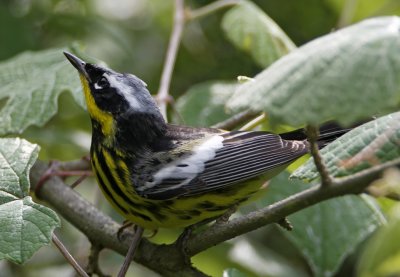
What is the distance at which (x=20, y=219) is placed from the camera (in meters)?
2.00

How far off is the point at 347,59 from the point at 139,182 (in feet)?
4.69

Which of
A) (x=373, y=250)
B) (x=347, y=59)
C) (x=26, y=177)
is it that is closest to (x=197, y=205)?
(x=26, y=177)

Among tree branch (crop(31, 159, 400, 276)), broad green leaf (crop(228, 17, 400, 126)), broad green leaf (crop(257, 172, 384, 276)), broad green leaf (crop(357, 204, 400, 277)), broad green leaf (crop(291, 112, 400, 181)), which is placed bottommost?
broad green leaf (crop(257, 172, 384, 276))

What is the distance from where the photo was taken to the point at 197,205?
8.86ft

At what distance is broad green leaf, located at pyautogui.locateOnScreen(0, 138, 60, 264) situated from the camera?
193cm

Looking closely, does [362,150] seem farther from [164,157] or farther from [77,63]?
[77,63]

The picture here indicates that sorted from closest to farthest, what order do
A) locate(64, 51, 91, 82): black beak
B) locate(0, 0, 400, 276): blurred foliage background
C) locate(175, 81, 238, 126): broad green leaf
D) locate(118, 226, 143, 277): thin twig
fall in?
locate(118, 226, 143, 277): thin twig
locate(64, 51, 91, 82): black beak
locate(175, 81, 238, 126): broad green leaf
locate(0, 0, 400, 276): blurred foliage background

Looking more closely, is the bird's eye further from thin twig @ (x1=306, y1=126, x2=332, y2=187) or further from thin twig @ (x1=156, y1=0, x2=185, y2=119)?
thin twig @ (x1=306, y1=126, x2=332, y2=187)

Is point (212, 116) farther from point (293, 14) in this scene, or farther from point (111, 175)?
point (293, 14)

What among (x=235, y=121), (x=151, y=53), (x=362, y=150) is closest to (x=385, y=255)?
(x=362, y=150)

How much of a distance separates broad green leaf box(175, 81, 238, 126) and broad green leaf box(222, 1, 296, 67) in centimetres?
Answer: 25

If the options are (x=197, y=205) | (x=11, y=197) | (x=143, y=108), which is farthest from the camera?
(x=143, y=108)

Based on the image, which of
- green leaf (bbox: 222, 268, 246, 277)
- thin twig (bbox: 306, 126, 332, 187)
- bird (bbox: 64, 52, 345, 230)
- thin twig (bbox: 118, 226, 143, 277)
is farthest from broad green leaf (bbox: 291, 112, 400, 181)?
bird (bbox: 64, 52, 345, 230)

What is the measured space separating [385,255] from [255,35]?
2254mm
